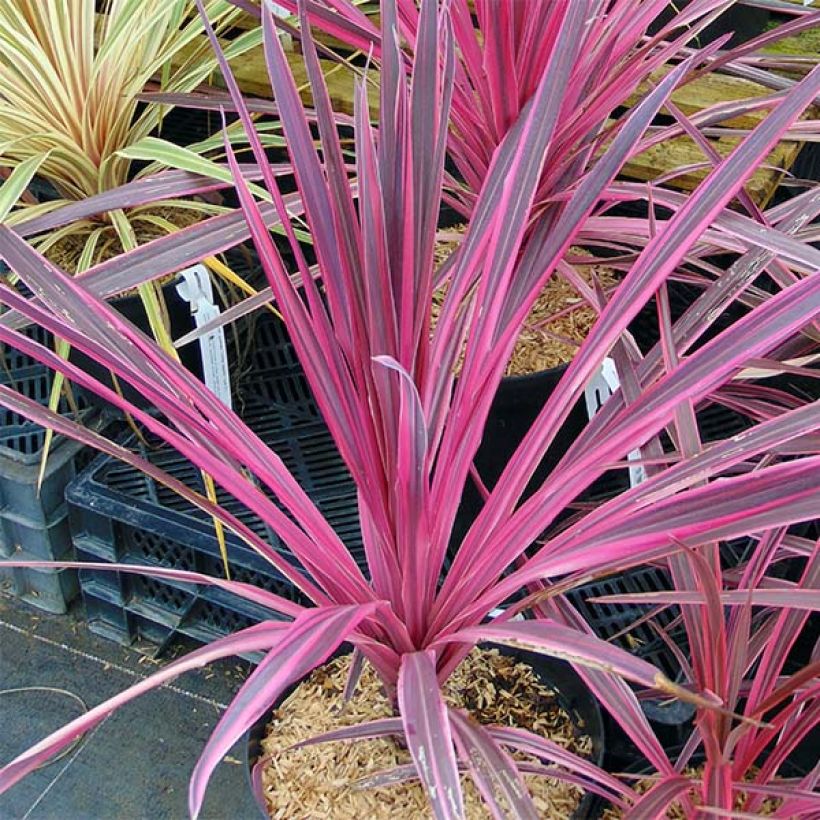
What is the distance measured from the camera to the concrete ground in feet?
3.66

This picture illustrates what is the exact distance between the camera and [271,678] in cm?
53

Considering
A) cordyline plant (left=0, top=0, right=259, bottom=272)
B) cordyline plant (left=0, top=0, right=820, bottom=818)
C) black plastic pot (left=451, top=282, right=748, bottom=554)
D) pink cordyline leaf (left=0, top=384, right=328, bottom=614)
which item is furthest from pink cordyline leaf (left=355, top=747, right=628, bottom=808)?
cordyline plant (left=0, top=0, right=259, bottom=272)

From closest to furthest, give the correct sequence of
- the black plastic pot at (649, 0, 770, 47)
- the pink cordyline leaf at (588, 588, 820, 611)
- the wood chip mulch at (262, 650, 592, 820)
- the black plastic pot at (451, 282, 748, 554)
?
the pink cordyline leaf at (588, 588, 820, 611), the wood chip mulch at (262, 650, 592, 820), the black plastic pot at (451, 282, 748, 554), the black plastic pot at (649, 0, 770, 47)

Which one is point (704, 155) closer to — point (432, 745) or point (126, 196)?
point (126, 196)

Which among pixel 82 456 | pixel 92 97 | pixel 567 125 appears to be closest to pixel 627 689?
pixel 567 125

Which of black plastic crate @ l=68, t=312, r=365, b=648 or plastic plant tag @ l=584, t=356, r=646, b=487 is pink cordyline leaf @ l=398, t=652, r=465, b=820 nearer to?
plastic plant tag @ l=584, t=356, r=646, b=487

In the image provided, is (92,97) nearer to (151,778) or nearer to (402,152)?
(402,152)

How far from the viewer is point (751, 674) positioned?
3.26 feet

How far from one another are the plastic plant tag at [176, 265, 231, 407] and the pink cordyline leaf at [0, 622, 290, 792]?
0.48 m

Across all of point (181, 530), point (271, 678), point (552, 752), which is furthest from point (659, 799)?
point (181, 530)

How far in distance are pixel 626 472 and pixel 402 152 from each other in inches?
24.1

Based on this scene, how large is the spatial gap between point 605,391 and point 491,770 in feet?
1.42

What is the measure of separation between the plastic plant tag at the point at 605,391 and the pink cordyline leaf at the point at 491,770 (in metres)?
0.29

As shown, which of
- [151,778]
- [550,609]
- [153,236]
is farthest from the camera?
[153,236]
